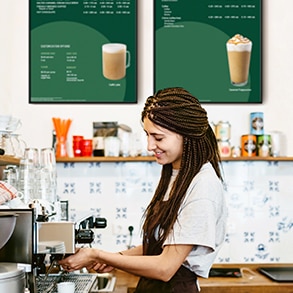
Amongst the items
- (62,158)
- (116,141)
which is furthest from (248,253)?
(62,158)

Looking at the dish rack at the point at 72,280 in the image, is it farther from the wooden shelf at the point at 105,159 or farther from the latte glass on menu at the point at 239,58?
the latte glass on menu at the point at 239,58

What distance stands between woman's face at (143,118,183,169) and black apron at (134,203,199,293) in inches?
11.7

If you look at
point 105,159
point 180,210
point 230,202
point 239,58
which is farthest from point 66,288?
A: point 239,58

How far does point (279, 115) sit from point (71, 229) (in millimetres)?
2204

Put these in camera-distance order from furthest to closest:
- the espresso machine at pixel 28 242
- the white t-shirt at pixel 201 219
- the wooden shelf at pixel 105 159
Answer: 1. the wooden shelf at pixel 105 159
2. the white t-shirt at pixel 201 219
3. the espresso machine at pixel 28 242

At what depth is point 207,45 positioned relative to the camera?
3.47 m

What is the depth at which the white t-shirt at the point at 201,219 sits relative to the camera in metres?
1.89

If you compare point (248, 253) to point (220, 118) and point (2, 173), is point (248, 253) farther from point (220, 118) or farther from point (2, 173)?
point (2, 173)

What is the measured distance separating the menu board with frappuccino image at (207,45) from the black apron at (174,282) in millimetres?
1591

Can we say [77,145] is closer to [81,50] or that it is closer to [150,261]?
[81,50]

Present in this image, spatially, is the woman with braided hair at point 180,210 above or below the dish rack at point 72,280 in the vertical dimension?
above

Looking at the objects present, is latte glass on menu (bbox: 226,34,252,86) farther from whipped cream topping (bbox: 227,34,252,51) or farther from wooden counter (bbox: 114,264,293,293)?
wooden counter (bbox: 114,264,293,293)

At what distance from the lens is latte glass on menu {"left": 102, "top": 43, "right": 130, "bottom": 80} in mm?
3412

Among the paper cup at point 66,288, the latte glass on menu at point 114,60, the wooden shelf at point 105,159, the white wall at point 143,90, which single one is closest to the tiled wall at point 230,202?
the wooden shelf at point 105,159
